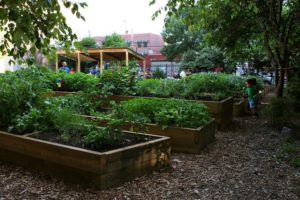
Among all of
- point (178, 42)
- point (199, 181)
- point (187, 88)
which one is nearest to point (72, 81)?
point (187, 88)

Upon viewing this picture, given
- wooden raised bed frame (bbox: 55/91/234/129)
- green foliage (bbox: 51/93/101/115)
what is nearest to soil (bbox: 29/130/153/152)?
green foliage (bbox: 51/93/101/115)

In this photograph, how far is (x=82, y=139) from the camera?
4.89 m

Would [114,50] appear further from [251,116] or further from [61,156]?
[61,156]

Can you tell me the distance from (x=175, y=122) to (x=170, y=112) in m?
0.25

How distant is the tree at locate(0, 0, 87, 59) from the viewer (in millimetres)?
2545

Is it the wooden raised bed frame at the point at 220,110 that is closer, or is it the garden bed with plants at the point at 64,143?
the garden bed with plants at the point at 64,143

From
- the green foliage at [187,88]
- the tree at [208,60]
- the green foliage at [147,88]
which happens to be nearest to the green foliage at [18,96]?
the green foliage at [147,88]

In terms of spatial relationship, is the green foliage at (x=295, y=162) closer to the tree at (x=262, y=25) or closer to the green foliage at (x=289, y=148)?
the green foliage at (x=289, y=148)

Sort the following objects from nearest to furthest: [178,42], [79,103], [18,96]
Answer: [18,96] < [79,103] < [178,42]

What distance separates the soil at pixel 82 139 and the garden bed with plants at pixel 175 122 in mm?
260

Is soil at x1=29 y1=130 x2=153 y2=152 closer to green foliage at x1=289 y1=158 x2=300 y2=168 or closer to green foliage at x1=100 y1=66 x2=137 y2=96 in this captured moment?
green foliage at x1=289 y1=158 x2=300 y2=168

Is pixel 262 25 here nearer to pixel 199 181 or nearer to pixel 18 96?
pixel 199 181

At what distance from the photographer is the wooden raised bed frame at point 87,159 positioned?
13.7ft

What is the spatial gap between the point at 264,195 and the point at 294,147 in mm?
2616
